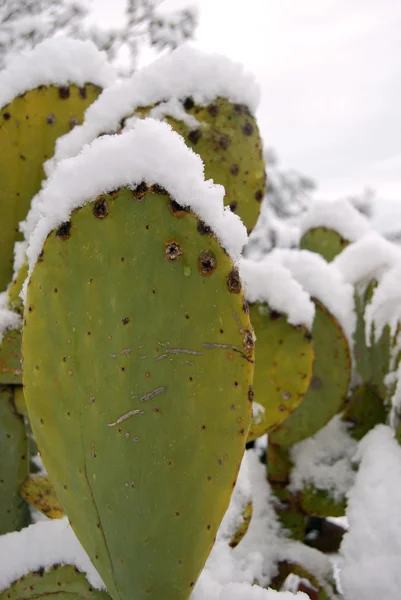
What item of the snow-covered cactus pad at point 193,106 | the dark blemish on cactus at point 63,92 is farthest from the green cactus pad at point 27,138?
the snow-covered cactus pad at point 193,106

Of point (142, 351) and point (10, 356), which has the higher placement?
point (10, 356)

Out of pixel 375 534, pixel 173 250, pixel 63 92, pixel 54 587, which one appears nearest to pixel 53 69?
pixel 63 92

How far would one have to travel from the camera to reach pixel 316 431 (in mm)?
1311

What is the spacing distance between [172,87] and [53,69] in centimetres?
26

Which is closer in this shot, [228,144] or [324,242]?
[228,144]

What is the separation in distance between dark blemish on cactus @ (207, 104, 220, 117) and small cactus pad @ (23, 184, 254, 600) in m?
0.40

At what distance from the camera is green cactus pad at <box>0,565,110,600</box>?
0.68 meters

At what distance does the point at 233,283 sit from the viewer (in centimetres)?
54

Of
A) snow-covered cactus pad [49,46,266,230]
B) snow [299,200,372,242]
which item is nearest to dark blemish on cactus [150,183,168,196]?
snow-covered cactus pad [49,46,266,230]

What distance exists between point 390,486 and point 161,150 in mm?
740

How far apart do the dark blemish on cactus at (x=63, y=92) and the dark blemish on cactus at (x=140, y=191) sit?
0.56m

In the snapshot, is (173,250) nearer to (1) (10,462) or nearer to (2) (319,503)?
(1) (10,462)

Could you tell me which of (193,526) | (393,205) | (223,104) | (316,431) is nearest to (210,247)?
(193,526)

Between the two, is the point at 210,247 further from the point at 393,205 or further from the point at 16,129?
the point at 393,205
